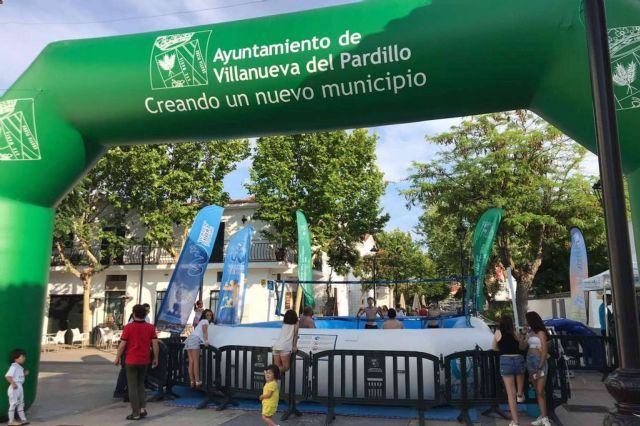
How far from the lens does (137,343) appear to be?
7.41 m

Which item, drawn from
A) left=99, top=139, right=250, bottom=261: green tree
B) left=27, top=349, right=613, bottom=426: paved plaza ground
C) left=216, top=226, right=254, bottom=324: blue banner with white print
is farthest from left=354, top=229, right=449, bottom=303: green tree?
left=27, top=349, right=613, bottom=426: paved plaza ground

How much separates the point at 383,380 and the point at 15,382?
16.4ft

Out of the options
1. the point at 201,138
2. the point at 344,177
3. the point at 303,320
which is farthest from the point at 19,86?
the point at 344,177

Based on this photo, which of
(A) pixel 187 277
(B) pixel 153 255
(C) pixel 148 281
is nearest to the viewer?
(A) pixel 187 277

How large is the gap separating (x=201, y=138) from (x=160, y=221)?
17.1 m

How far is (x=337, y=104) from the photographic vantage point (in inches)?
242

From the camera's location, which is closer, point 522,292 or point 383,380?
point 383,380

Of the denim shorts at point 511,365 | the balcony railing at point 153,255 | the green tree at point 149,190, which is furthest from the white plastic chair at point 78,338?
the denim shorts at point 511,365

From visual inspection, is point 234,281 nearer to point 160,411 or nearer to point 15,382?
point 160,411

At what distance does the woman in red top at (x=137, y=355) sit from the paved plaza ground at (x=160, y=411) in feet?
0.89

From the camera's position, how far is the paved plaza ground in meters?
7.07

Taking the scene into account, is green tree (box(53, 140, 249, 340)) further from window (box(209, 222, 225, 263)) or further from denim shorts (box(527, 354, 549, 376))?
denim shorts (box(527, 354, 549, 376))

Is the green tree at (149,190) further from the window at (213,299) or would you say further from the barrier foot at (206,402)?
the barrier foot at (206,402)

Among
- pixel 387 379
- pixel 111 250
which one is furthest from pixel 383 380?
pixel 111 250
